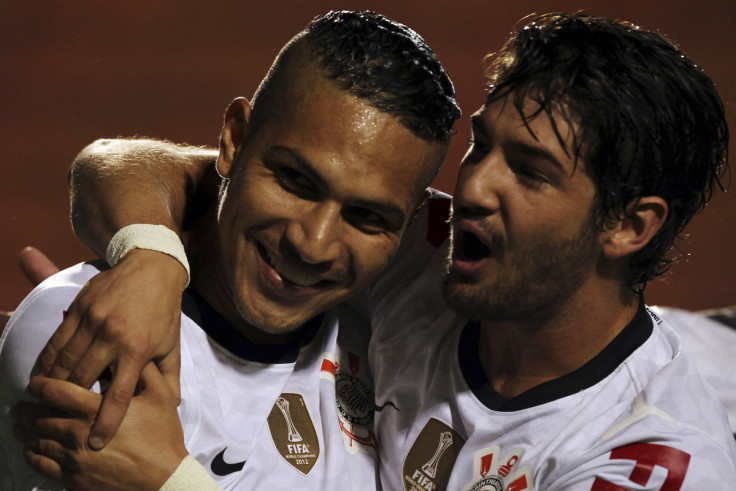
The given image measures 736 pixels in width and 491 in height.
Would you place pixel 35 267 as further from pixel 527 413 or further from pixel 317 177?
pixel 527 413

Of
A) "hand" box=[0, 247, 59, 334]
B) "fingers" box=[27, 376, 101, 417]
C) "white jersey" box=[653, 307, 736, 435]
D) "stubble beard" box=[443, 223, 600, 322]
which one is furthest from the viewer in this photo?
"white jersey" box=[653, 307, 736, 435]

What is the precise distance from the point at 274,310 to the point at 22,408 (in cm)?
45

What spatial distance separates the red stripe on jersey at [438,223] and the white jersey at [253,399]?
0.29 m

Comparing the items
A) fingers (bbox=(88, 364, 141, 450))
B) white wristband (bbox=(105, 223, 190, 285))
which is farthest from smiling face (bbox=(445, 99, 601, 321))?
fingers (bbox=(88, 364, 141, 450))

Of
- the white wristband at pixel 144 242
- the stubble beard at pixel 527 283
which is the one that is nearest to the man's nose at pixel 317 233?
the white wristband at pixel 144 242

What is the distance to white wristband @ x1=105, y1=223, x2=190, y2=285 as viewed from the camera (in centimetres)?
138

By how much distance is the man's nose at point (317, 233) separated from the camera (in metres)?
1.44

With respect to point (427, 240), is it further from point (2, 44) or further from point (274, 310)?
point (2, 44)

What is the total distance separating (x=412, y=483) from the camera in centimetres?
167

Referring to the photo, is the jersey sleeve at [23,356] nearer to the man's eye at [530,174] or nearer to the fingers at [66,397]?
the fingers at [66,397]

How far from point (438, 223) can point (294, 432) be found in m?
0.59

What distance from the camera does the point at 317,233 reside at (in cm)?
145

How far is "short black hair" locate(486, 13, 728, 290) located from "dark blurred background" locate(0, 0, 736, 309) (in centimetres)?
268

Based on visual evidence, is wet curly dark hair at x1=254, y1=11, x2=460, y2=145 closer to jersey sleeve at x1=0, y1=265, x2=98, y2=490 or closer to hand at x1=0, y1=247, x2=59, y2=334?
jersey sleeve at x1=0, y1=265, x2=98, y2=490
